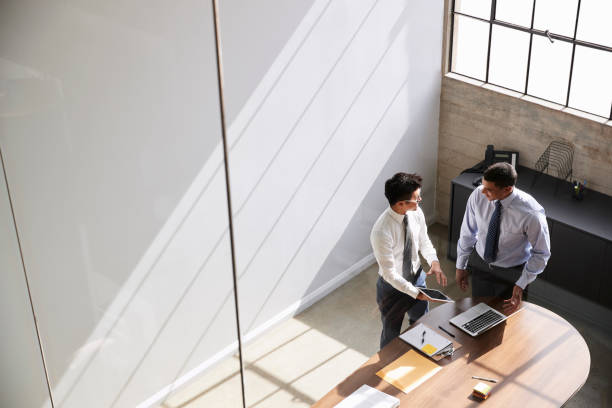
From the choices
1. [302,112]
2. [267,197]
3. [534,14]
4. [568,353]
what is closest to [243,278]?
[267,197]

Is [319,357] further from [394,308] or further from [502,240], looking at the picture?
[502,240]

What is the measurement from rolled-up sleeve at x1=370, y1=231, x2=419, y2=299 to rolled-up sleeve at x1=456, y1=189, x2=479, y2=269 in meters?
0.43

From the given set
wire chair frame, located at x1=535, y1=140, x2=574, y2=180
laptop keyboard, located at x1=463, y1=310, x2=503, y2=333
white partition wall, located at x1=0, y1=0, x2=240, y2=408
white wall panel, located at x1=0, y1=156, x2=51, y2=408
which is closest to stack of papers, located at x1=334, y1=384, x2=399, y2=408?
laptop keyboard, located at x1=463, y1=310, x2=503, y2=333

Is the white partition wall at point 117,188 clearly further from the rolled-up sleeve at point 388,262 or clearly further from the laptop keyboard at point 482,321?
the laptop keyboard at point 482,321

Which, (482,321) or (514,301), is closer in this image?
(482,321)

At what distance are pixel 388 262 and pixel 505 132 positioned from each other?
5.41 ft

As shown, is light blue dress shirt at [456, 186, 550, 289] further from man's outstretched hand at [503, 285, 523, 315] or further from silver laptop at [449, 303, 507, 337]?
silver laptop at [449, 303, 507, 337]

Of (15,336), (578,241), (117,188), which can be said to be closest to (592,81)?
(578,241)

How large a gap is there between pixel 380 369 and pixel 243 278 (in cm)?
102

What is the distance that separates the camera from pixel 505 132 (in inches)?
186

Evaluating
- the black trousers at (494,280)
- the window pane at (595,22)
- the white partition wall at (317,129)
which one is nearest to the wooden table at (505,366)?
the black trousers at (494,280)

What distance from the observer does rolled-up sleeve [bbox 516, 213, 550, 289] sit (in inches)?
141

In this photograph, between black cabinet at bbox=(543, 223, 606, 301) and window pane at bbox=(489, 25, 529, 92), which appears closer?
black cabinet at bbox=(543, 223, 606, 301)

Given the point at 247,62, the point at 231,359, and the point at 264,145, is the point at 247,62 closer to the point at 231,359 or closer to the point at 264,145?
the point at 264,145
